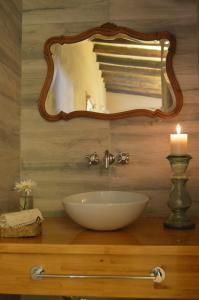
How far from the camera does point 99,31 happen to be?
1.55m

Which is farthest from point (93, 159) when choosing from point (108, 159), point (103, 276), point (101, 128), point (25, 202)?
point (103, 276)

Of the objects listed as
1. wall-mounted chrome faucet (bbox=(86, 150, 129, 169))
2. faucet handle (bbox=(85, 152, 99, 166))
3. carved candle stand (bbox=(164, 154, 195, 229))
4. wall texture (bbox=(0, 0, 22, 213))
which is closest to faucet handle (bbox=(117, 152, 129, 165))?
wall-mounted chrome faucet (bbox=(86, 150, 129, 169))

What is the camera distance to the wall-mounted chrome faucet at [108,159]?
4.63ft

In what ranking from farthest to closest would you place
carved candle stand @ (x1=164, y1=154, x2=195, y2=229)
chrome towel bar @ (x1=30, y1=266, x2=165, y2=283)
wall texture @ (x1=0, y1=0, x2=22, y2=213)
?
wall texture @ (x1=0, y1=0, x2=22, y2=213) < carved candle stand @ (x1=164, y1=154, x2=195, y2=229) < chrome towel bar @ (x1=30, y1=266, x2=165, y2=283)

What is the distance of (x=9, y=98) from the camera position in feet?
4.68

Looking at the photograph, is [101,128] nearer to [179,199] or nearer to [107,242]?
[179,199]

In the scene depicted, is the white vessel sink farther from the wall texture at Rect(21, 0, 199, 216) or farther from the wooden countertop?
the wall texture at Rect(21, 0, 199, 216)

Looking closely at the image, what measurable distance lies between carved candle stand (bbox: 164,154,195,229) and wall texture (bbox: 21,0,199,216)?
25 centimetres

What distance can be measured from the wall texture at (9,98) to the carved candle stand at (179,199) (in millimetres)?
775

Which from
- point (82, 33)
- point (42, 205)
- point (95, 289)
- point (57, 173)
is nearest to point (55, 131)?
point (57, 173)

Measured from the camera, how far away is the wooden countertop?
0.93 metres

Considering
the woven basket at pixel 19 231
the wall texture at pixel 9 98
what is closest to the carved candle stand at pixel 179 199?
the woven basket at pixel 19 231

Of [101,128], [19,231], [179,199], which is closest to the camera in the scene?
[19,231]

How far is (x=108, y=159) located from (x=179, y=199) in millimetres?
401
